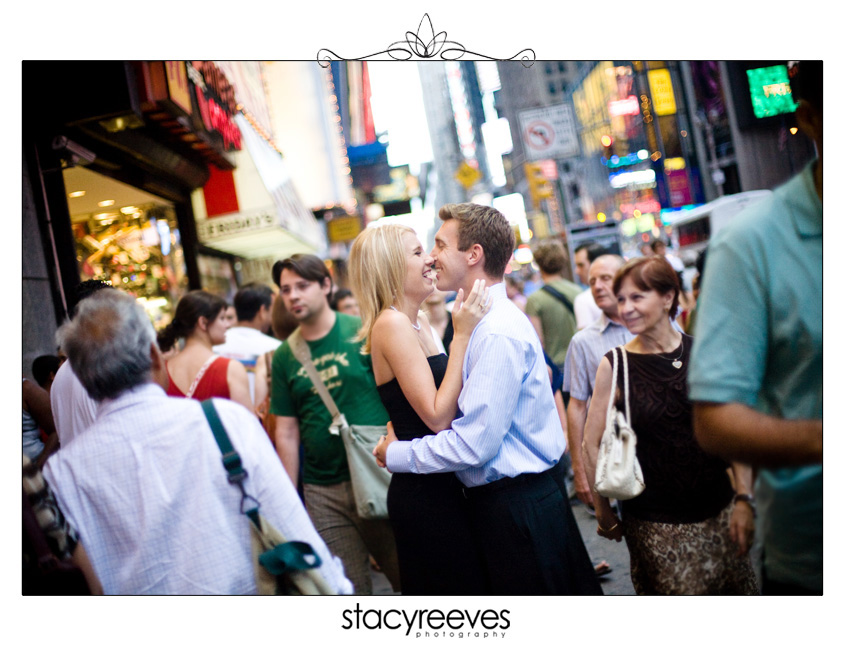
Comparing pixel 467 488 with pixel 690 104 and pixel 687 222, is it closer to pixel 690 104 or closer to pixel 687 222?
pixel 690 104

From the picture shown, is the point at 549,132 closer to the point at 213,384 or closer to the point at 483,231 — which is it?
the point at 213,384

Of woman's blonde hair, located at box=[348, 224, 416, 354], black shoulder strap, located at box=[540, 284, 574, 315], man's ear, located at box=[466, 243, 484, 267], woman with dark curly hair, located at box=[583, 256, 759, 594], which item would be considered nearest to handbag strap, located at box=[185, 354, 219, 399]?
woman's blonde hair, located at box=[348, 224, 416, 354]

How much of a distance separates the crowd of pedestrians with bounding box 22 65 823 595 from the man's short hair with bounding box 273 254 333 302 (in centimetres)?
2

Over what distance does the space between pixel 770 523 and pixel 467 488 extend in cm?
109

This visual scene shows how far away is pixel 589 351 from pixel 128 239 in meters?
4.56

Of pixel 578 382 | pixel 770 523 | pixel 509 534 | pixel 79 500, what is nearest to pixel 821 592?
pixel 770 523

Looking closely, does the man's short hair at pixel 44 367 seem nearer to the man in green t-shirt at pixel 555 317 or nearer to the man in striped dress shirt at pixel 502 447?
the man in striped dress shirt at pixel 502 447

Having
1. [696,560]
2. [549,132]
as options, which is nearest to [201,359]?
[696,560]

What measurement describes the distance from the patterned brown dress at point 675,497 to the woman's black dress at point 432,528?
719mm

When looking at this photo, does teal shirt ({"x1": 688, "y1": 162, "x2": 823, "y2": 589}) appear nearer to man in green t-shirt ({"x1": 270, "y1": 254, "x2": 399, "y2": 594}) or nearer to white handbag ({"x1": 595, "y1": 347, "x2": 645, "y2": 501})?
white handbag ({"x1": 595, "y1": 347, "x2": 645, "y2": 501})

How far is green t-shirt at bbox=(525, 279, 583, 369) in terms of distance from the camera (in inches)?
248

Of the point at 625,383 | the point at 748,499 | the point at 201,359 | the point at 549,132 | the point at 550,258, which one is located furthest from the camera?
the point at 549,132

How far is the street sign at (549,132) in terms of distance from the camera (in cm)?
895
